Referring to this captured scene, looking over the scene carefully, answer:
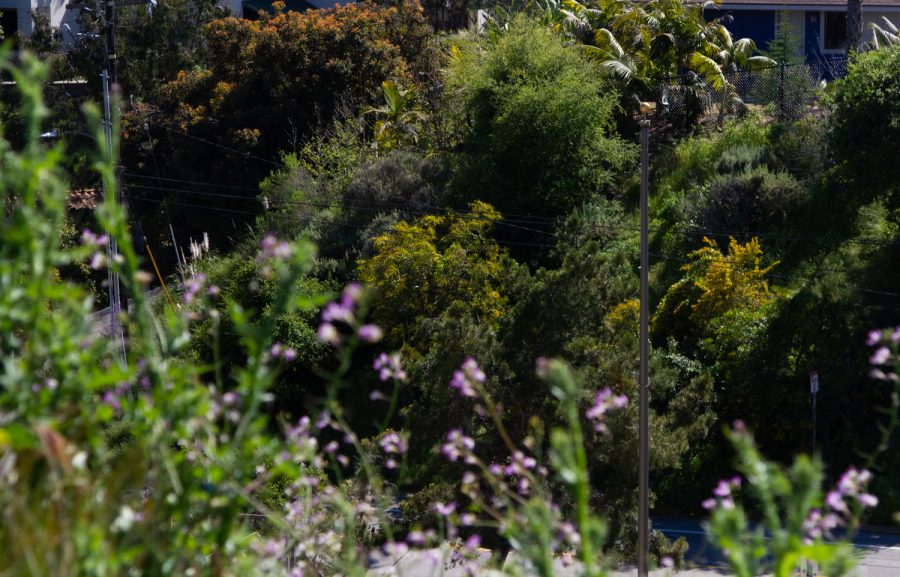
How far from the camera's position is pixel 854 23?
30.4 metres

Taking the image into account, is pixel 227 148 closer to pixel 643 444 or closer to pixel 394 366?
pixel 643 444

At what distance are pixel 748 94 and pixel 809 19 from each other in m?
13.1

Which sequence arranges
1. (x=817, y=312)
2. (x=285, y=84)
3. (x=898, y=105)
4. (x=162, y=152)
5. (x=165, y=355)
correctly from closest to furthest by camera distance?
(x=165, y=355)
(x=817, y=312)
(x=898, y=105)
(x=285, y=84)
(x=162, y=152)

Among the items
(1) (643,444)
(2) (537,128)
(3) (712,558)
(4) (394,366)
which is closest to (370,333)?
(4) (394,366)

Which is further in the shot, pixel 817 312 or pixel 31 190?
pixel 817 312

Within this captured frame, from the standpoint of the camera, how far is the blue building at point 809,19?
41375mm

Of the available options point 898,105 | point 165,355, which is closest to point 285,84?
point 898,105

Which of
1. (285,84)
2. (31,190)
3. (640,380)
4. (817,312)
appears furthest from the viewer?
(285,84)

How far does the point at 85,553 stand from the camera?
274 cm

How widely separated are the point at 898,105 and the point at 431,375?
12.3 metres

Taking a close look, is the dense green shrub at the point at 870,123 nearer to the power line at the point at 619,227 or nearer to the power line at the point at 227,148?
the power line at the point at 619,227

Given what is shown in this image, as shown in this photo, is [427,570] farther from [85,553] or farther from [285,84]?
[285,84]

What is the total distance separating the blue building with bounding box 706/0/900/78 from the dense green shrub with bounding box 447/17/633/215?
16.0 metres

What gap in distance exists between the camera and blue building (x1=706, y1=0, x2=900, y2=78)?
41.4 metres
